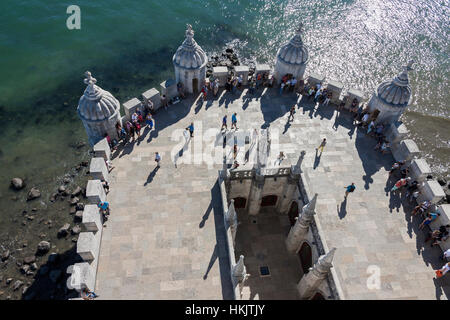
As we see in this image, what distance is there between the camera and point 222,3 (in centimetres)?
6391

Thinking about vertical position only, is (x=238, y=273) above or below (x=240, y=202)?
below

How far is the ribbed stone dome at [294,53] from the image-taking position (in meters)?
33.3

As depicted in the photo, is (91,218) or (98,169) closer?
(91,218)

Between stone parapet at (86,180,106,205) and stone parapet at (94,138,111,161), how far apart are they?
287cm

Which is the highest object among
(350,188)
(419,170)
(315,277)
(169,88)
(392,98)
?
(169,88)

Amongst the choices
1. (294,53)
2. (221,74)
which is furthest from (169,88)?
(294,53)

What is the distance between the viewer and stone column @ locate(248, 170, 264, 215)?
28.1m

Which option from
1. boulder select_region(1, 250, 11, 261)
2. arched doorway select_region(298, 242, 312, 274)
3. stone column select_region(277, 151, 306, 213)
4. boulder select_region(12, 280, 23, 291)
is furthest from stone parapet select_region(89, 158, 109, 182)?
arched doorway select_region(298, 242, 312, 274)

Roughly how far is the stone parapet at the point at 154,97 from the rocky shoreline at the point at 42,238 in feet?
45.2

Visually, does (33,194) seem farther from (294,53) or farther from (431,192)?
(431,192)

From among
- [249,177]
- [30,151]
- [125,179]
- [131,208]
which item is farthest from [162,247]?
[30,151]

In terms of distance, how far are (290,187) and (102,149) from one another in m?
15.6

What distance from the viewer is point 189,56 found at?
3155 centimetres

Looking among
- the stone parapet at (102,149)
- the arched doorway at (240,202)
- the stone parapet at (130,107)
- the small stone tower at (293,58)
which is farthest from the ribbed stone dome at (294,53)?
the stone parapet at (102,149)
